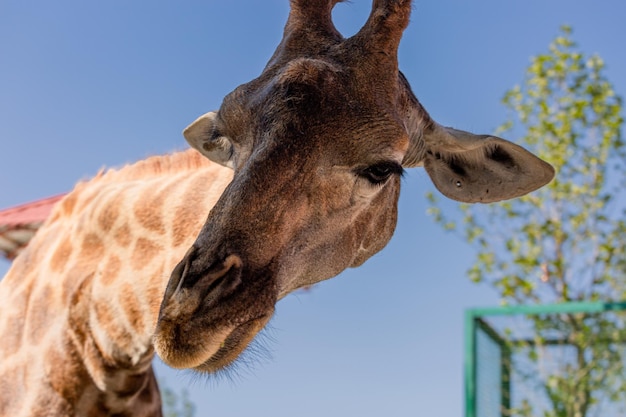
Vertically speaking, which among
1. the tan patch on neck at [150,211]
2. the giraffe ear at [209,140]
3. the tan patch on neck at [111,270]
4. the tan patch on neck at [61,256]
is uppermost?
the giraffe ear at [209,140]

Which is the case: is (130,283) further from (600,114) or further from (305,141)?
(600,114)

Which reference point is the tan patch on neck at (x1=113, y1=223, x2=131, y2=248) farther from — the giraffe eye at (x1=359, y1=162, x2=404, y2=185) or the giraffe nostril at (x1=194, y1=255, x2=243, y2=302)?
the giraffe nostril at (x1=194, y1=255, x2=243, y2=302)

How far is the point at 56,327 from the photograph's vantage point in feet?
13.7

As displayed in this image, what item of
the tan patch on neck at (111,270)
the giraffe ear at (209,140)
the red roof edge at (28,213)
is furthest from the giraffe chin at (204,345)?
the red roof edge at (28,213)

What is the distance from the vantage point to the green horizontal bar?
6344 millimetres

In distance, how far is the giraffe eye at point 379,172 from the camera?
3.16m

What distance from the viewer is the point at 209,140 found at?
3729mm

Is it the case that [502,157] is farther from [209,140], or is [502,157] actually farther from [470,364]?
[470,364]

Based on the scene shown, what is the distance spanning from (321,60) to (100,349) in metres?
1.81

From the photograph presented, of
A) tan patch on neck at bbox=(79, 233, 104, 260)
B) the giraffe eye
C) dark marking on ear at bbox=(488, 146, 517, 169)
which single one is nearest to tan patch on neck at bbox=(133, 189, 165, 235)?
tan patch on neck at bbox=(79, 233, 104, 260)

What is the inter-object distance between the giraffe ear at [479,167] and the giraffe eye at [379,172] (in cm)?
78

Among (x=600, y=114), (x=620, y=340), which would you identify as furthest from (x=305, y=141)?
(x=600, y=114)

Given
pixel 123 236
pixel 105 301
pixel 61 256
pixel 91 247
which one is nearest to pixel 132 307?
pixel 105 301

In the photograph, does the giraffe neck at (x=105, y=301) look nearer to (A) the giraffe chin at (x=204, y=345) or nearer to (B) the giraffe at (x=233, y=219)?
(B) the giraffe at (x=233, y=219)
